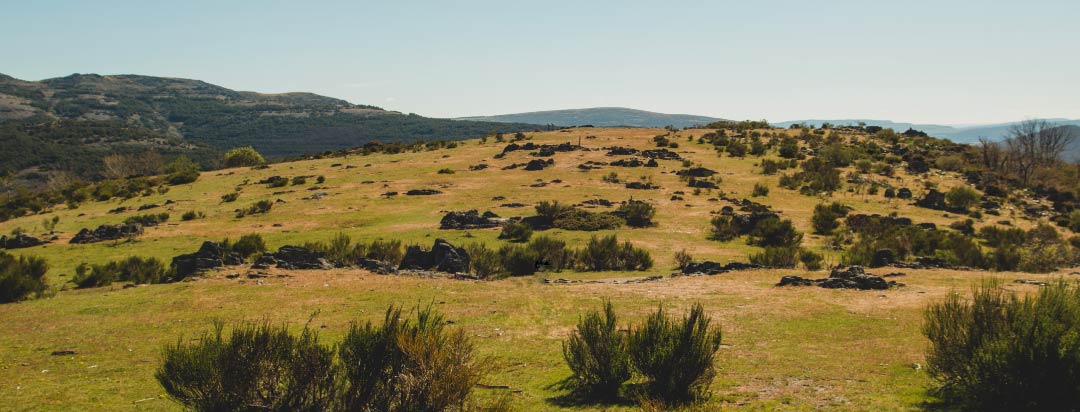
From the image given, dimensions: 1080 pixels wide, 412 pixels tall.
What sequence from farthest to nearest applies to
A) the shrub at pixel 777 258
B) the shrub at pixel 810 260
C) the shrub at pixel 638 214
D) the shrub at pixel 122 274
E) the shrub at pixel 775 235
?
the shrub at pixel 638 214
the shrub at pixel 775 235
the shrub at pixel 777 258
the shrub at pixel 810 260
the shrub at pixel 122 274

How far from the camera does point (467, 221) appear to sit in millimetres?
38719

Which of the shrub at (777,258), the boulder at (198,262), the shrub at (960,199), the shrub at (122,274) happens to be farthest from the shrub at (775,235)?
the shrub at (122,274)

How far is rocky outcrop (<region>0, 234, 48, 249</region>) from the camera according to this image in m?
34.1

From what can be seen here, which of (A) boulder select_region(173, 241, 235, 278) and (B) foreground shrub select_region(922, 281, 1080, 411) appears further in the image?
(A) boulder select_region(173, 241, 235, 278)

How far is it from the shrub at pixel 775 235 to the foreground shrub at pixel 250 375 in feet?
96.8

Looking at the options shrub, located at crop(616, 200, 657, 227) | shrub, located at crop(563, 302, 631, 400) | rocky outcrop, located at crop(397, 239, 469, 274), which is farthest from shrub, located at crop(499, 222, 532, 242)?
shrub, located at crop(563, 302, 631, 400)

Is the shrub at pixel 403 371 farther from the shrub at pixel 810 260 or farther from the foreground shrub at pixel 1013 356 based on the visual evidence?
the shrub at pixel 810 260

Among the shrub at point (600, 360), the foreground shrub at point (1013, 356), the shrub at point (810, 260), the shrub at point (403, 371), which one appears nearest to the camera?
the shrub at point (403, 371)

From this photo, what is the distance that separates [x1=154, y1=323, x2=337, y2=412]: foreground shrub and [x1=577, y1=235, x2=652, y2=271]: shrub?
20467 mm

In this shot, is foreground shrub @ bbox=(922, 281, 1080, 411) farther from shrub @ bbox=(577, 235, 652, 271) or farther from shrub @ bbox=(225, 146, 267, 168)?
shrub @ bbox=(225, 146, 267, 168)

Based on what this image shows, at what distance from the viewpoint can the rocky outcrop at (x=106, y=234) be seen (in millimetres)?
35419

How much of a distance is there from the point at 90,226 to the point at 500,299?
38.1 meters

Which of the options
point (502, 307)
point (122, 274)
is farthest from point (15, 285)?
point (502, 307)

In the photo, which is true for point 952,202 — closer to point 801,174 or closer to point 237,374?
point 801,174
